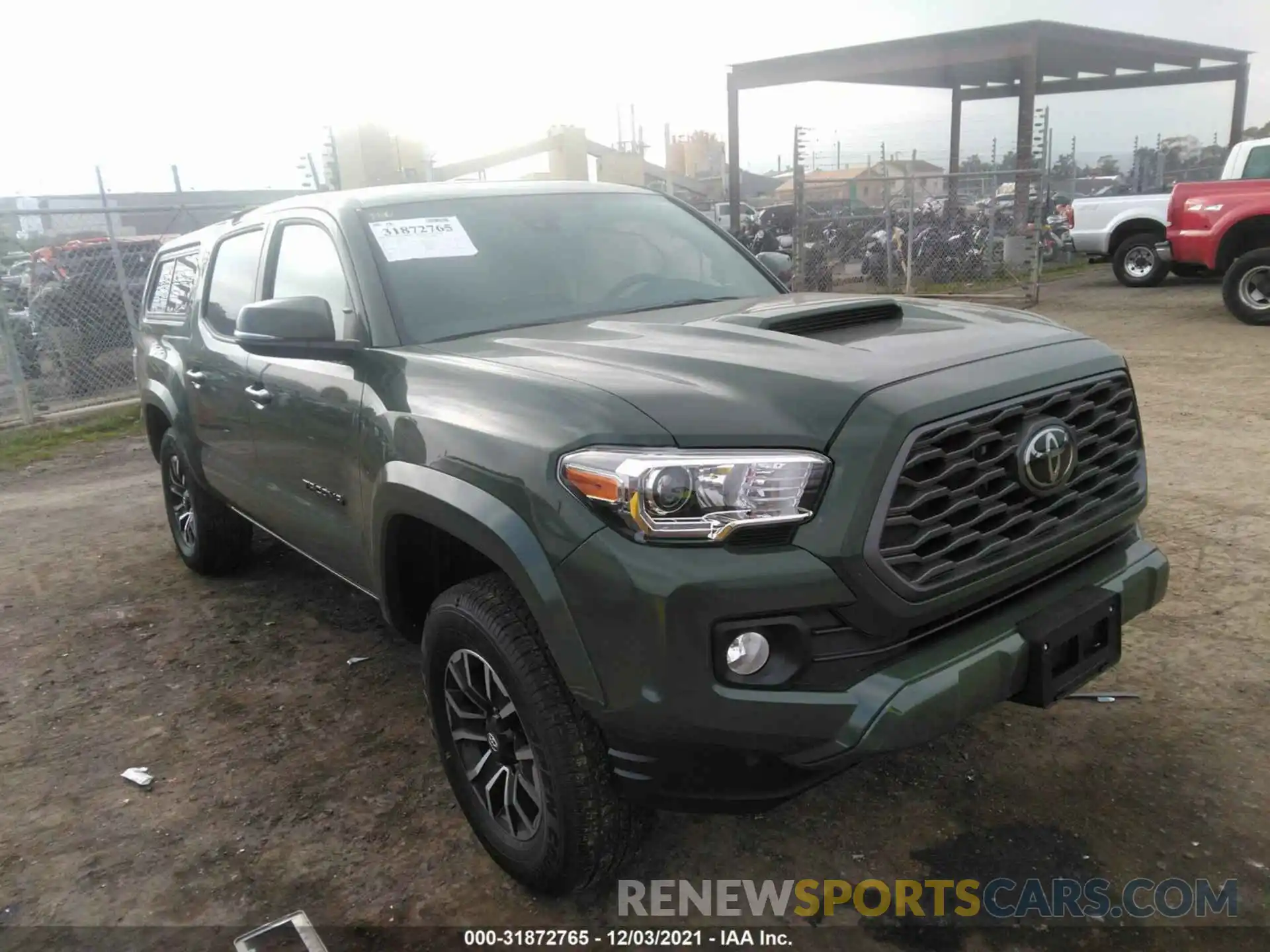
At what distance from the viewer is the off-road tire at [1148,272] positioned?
15.1 meters

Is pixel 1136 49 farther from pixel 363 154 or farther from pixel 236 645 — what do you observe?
pixel 236 645

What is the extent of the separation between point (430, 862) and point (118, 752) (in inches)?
58.2

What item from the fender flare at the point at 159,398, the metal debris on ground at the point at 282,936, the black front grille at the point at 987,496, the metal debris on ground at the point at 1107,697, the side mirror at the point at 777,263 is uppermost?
the side mirror at the point at 777,263

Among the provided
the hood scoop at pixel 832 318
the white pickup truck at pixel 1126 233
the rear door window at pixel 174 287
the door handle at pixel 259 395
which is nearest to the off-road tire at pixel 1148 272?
the white pickup truck at pixel 1126 233

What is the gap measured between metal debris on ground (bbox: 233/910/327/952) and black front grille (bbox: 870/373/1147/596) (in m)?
1.73

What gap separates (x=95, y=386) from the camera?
36.4ft

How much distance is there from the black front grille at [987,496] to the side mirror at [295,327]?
5.79 feet

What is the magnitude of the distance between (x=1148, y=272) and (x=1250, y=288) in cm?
470

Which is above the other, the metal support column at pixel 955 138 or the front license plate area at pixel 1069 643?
the metal support column at pixel 955 138

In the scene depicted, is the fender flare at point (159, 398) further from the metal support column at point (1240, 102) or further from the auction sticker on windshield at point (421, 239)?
the metal support column at point (1240, 102)

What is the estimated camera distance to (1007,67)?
21.8 metres

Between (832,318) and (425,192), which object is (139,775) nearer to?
(425,192)

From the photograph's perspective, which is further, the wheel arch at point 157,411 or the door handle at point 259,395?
the wheel arch at point 157,411

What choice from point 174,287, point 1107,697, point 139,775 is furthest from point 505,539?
point 174,287
